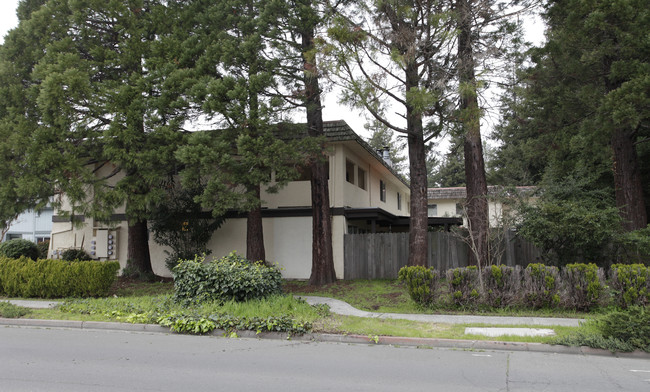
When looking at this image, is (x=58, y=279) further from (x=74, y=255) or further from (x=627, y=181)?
(x=627, y=181)

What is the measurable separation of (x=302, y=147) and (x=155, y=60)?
17.4 ft

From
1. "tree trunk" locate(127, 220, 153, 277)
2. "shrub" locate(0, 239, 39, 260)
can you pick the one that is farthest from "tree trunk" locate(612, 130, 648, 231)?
"shrub" locate(0, 239, 39, 260)

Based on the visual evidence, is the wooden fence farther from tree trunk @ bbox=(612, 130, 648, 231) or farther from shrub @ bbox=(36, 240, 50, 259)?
shrub @ bbox=(36, 240, 50, 259)

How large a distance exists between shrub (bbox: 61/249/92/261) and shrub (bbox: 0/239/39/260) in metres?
1.34

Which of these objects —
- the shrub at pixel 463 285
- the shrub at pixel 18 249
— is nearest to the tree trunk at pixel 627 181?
the shrub at pixel 463 285

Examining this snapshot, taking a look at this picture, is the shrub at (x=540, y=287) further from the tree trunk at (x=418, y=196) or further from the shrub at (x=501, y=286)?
the tree trunk at (x=418, y=196)

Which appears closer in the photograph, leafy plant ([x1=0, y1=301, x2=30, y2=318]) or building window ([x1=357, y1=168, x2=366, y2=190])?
leafy plant ([x1=0, y1=301, x2=30, y2=318])

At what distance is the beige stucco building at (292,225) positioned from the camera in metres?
18.9

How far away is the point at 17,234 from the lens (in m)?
41.5

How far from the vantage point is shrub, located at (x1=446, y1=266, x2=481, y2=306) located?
11492 mm

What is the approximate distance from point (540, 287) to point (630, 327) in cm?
345

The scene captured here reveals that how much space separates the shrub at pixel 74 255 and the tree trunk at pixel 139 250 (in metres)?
2.60

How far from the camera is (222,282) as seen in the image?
11328mm

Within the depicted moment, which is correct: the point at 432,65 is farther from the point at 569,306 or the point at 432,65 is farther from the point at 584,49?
the point at 569,306
